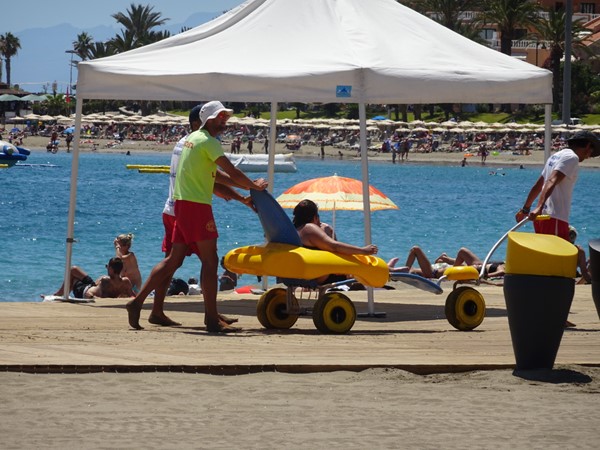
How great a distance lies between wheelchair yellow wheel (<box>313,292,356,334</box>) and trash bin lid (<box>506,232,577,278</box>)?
212cm

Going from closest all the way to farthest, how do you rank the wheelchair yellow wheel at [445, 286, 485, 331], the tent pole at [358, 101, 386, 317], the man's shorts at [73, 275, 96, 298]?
the wheelchair yellow wheel at [445, 286, 485, 331]
the tent pole at [358, 101, 386, 317]
the man's shorts at [73, 275, 96, 298]

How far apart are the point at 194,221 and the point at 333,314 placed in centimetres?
128

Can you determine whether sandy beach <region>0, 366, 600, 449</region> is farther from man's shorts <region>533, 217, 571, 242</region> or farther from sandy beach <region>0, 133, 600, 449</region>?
man's shorts <region>533, 217, 571, 242</region>

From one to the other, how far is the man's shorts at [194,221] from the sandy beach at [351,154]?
6784 cm

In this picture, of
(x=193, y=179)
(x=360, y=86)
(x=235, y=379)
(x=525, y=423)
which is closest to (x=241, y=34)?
(x=360, y=86)

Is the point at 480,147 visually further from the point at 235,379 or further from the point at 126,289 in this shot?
the point at 235,379

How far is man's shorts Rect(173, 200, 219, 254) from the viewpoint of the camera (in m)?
9.14

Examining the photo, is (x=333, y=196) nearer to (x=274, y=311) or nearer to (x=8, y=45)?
(x=274, y=311)

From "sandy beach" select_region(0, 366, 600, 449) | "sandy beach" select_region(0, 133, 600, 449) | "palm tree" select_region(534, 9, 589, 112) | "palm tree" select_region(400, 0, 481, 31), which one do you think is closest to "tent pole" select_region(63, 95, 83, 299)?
"sandy beach" select_region(0, 133, 600, 449)

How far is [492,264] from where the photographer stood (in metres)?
16.7

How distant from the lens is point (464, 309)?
10047 millimetres

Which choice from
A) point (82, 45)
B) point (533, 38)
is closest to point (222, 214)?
point (533, 38)

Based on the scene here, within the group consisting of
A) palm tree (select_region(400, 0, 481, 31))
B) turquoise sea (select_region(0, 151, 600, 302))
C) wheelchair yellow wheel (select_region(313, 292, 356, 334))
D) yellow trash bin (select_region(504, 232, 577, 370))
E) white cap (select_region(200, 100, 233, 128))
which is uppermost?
palm tree (select_region(400, 0, 481, 31))

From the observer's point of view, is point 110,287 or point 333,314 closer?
point 333,314
